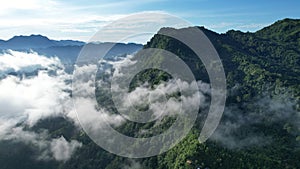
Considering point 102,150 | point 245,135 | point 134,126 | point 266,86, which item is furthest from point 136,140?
point 266,86

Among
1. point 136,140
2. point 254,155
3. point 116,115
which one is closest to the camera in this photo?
point 254,155

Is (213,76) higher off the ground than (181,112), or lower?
higher

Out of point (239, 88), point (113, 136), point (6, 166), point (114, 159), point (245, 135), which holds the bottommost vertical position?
point (6, 166)

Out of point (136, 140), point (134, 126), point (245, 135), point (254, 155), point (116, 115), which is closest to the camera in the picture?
point (254, 155)

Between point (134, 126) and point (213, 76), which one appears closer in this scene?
point (134, 126)

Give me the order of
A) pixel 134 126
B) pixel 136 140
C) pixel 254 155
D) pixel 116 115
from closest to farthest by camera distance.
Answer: pixel 254 155 < pixel 136 140 < pixel 134 126 < pixel 116 115

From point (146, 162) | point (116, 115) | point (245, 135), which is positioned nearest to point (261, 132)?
point (245, 135)

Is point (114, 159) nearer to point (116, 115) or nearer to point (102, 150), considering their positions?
point (102, 150)

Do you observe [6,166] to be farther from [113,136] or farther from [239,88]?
[239,88]

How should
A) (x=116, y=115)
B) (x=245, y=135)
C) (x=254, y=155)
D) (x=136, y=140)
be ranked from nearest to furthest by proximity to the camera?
(x=254, y=155) → (x=245, y=135) → (x=136, y=140) → (x=116, y=115)
